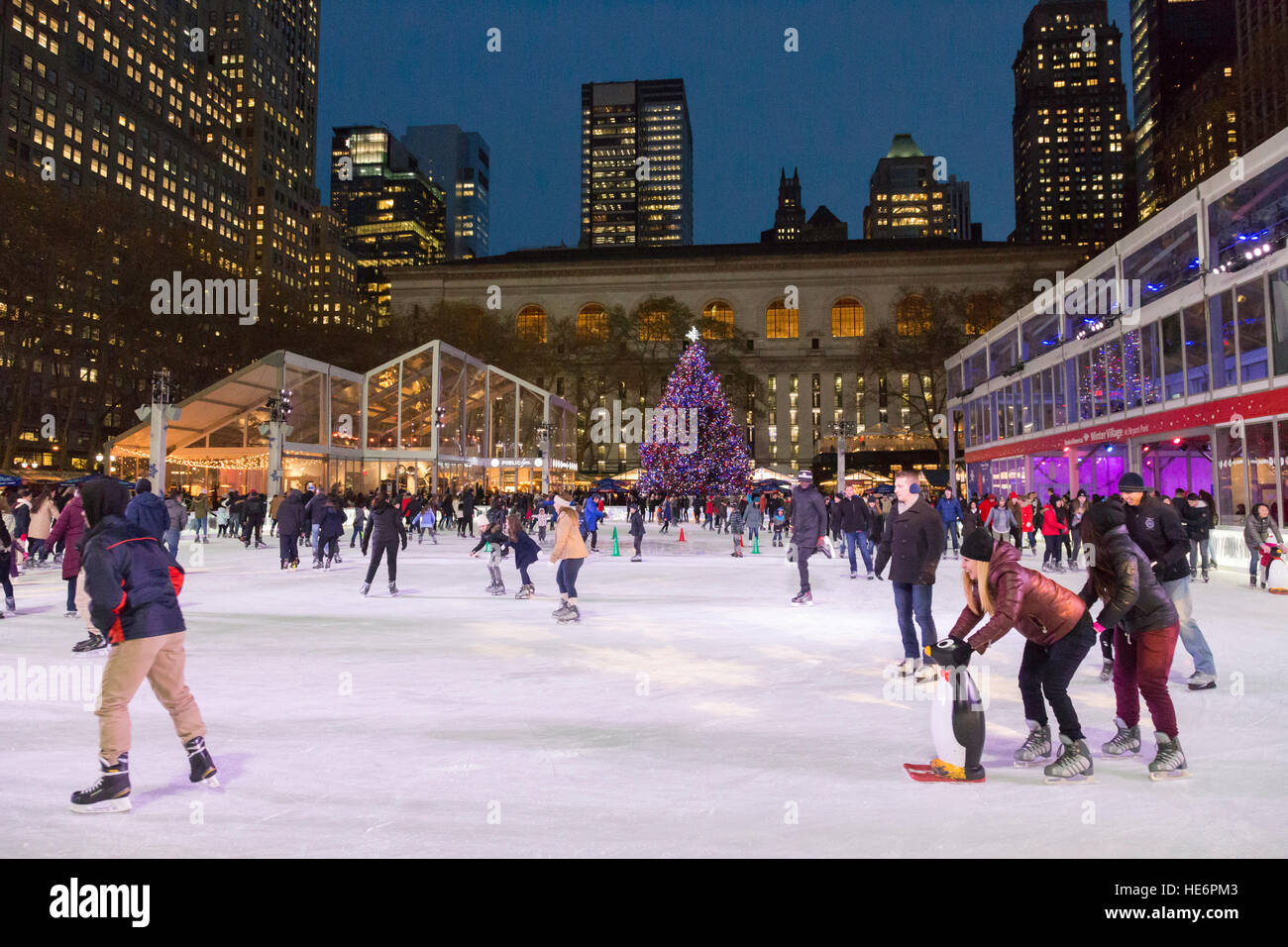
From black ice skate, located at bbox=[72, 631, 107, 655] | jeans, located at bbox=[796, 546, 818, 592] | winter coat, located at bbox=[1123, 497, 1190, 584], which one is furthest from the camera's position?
jeans, located at bbox=[796, 546, 818, 592]

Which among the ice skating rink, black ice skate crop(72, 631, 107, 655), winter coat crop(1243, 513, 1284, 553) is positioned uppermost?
winter coat crop(1243, 513, 1284, 553)

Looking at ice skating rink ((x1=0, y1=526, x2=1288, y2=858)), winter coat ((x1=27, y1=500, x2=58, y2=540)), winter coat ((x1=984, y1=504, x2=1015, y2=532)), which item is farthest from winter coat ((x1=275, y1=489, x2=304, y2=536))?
winter coat ((x1=984, y1=504, x2=1015, y2=532))

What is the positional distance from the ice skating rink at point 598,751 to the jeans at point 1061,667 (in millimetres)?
310

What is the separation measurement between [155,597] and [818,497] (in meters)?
8.67

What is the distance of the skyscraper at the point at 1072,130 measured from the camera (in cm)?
17462

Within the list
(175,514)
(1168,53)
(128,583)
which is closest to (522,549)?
(175,514)

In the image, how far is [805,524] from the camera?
440 inches

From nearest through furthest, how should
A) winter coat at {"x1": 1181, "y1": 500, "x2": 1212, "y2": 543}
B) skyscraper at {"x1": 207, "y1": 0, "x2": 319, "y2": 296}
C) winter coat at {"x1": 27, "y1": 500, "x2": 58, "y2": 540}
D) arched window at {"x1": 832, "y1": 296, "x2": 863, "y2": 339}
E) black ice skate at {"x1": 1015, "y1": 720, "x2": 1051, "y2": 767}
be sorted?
black ice skate at {"x1": 1015, "y1": 720, "x2": 1051, "y2": 767} < winter coat at {"x1": 1181, "y1": 500, "x2": 1212, "y2": 543} < winter coat at {"x1": 27, "y1": 500, "x2": 58, "y2": 540} < arched window at {"x1": 832, "y1": 296, "x2": 863, "y2": 339} < skyscraper at {"x1": 207, "y1": 0, "x2": 319, "y2": 296}

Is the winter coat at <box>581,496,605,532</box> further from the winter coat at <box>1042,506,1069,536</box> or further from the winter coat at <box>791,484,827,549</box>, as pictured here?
the winter coat at <box>1042,506,1069,536</box>

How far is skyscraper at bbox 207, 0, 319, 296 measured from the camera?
424ft

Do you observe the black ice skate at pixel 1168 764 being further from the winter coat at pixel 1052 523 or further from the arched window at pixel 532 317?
the arched window at pixel 532 317

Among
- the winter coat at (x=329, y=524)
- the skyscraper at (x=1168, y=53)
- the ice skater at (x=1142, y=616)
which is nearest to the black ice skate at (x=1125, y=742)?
the ice skater at (x=1142, y=616)

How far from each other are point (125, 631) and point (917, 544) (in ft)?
17.2

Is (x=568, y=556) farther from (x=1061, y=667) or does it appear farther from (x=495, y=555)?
(x=1061, y=667)
